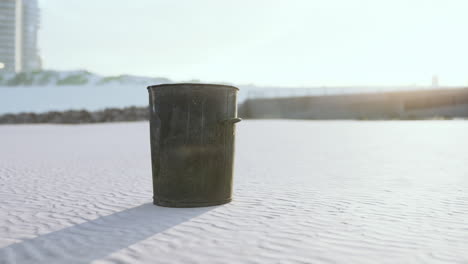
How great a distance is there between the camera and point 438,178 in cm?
753

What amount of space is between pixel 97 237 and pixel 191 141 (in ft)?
4.79

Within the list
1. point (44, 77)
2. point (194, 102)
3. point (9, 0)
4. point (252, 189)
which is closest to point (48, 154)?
point (252, 189)

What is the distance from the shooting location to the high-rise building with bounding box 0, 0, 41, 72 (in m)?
116

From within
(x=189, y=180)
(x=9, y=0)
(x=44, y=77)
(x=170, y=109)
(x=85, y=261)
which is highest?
(x=9, y=0)

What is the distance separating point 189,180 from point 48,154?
8056 millimetres

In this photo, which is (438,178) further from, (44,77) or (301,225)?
(44,77)

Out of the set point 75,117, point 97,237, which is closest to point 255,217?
point 97,237

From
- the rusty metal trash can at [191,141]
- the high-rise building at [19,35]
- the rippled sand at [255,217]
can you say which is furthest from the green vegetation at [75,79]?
the rusty metal trash can at [191,141]

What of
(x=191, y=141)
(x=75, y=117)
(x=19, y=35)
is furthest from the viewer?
(x=19, y=35)

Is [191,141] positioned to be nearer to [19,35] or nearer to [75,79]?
[75,79]

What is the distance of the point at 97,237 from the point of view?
420 cm

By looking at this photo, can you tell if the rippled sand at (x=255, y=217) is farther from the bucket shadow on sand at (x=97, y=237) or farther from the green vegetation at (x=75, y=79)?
the green vegetation at (x=75, y=79)

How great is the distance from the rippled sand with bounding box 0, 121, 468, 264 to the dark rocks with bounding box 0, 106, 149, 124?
2741cm

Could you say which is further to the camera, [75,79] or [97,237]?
[75,79]
